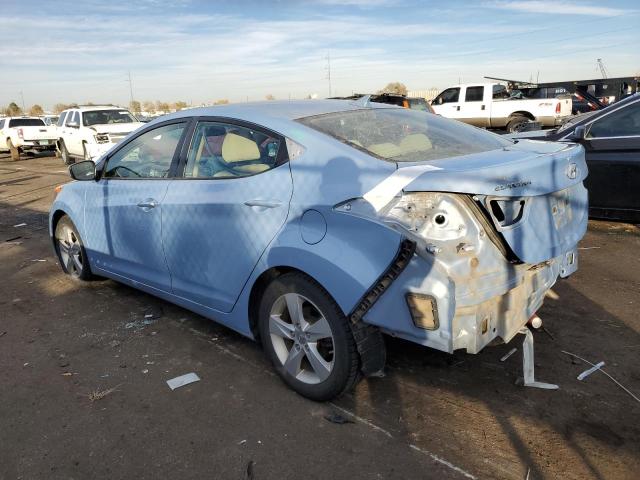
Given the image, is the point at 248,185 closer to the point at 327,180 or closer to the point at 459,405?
the point at 327,180

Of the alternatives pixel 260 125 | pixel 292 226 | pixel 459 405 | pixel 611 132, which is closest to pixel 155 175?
pixel 260 125

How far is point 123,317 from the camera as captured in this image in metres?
4.40

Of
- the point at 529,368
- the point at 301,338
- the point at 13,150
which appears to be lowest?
the point at 529,368

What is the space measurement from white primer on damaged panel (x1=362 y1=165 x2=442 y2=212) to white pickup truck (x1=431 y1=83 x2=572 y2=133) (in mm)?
16117

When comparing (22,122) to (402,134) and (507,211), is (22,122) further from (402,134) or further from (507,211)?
(507,211)

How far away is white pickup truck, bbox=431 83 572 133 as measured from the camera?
57.7 feet

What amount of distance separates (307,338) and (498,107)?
1767cm

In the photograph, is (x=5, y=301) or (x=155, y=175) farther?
(x=5, y=301)

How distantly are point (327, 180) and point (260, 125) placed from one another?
72 centimetres

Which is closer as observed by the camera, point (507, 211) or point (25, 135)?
point (507, 211)

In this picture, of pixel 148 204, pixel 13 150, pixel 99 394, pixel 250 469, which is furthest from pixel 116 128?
pixel 250 469

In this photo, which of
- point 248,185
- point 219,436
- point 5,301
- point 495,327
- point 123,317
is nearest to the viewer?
point 495,327

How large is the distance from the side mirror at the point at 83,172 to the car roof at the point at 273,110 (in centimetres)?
104

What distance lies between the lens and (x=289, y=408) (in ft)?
9.82
